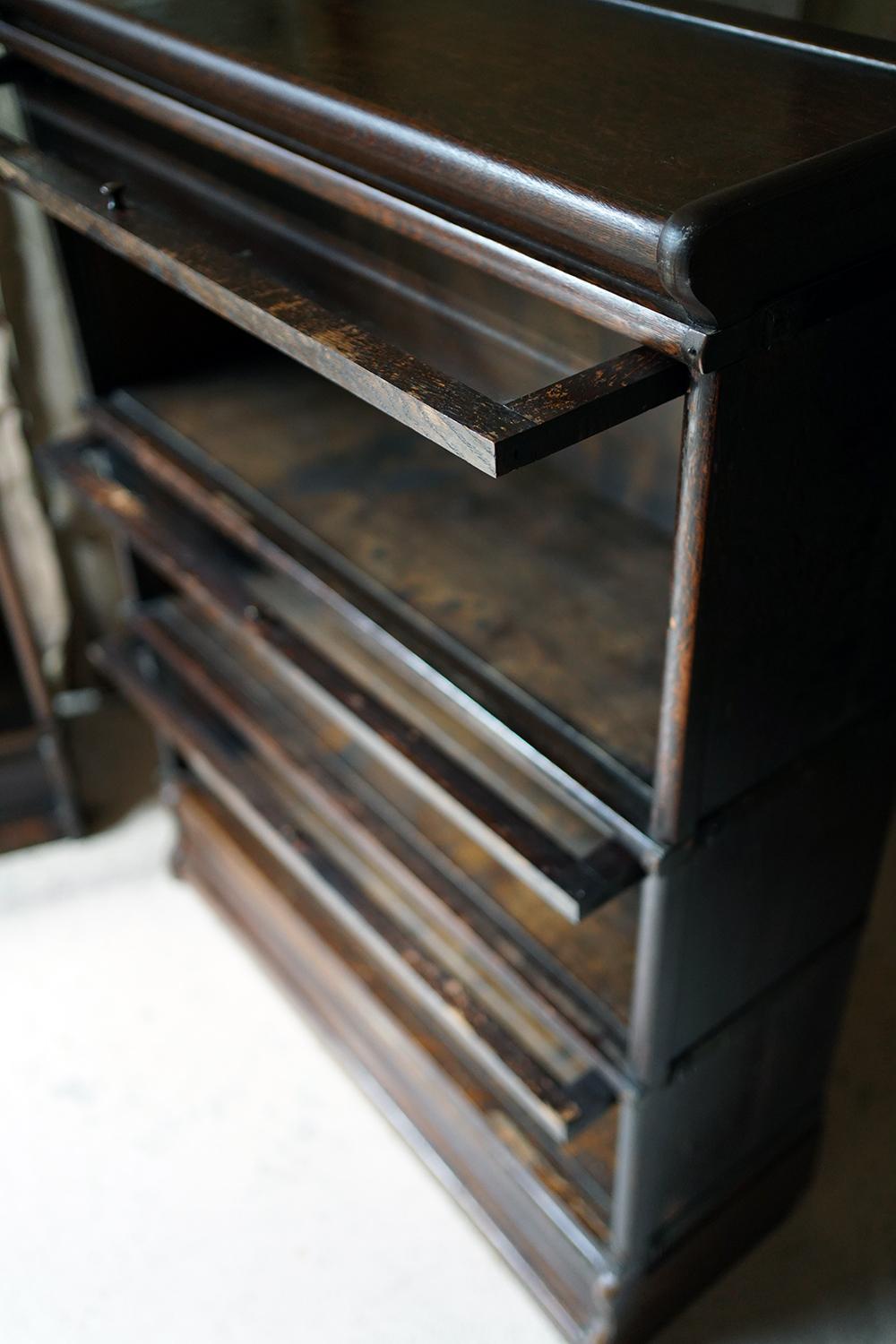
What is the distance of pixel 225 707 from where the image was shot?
4.99ft

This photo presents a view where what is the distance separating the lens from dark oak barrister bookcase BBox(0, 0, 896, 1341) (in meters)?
0.73

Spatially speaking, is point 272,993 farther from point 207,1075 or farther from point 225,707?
point 225,707

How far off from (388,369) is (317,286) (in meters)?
0.30

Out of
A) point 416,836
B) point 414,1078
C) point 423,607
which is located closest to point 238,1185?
point 414,1078

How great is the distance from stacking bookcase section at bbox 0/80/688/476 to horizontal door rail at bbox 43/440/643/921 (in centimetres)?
34

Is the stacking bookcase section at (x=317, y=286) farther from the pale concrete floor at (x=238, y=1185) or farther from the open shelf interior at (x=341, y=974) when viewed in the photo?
the pale concrete floor at (x=238, y=1185)

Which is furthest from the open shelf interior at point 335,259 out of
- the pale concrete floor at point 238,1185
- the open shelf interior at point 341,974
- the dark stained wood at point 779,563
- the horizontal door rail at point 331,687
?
the pale concrete floor at point 238,1185

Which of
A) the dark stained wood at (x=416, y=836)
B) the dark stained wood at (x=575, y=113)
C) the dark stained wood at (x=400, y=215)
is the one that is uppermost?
the dark stained wood at (x=575, y=113)

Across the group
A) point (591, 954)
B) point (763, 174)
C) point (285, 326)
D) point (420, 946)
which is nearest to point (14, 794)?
point (420, 946)

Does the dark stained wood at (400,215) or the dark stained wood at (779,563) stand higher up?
the dark stained wood at (400,215)

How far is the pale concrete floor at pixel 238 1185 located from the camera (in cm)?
143

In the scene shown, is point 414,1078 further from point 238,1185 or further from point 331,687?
point 331,687

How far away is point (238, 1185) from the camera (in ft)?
5.18

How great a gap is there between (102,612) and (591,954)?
4.43 ft
